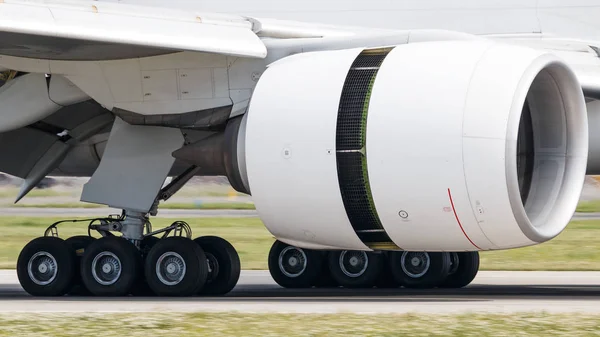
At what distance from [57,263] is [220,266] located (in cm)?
164

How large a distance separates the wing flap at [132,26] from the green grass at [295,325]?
268cm

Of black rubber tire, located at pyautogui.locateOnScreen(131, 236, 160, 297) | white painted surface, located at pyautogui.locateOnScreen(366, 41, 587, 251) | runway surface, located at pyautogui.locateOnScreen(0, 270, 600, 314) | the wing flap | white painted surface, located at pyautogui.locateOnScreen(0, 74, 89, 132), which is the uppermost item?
the wing flap

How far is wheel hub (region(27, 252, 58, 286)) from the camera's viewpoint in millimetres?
11781

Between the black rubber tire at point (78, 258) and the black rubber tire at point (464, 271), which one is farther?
the black rubber tire at point (464, 271)

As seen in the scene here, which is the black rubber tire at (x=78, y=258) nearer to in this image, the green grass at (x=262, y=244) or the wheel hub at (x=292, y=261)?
the wheel hub at (x=292, y=261)

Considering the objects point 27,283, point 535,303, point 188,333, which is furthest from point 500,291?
point 188,333

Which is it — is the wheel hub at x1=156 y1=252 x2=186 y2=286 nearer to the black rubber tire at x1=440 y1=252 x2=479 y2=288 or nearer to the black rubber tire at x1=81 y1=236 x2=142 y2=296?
the black rubber tire at x1=81 y1=236 x2=142 y2=296

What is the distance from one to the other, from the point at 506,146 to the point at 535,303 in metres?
1.59

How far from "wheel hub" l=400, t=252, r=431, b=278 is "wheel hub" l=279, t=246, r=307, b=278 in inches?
46.0

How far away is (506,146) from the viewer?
9148 millimetres

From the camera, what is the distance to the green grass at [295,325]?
24.5ft

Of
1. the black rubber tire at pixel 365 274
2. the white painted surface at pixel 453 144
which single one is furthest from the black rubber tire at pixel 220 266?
the white painted surface at pixel 453 144

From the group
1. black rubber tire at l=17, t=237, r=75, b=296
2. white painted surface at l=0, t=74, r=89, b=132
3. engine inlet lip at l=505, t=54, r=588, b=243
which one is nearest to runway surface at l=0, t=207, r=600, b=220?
black rubber tire at l=17, t=237, r=75, b=296

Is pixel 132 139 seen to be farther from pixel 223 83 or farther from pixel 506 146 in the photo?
pixel 506 146
